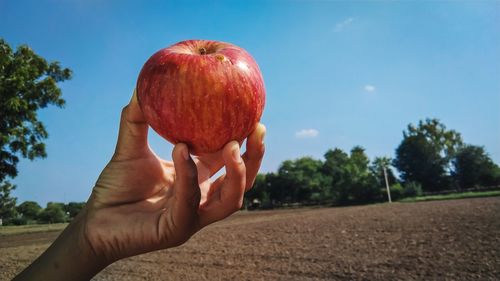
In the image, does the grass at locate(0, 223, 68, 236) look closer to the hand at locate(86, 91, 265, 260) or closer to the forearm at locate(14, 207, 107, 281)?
the forearm at locate(14, 207, 107, 281)

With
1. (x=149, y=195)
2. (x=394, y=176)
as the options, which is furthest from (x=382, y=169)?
(x=149, y=195)

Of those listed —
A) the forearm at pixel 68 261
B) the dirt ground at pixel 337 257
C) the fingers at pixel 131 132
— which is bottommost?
the dirt ground at pixel 337 257

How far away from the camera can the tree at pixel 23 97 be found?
17.1 meters

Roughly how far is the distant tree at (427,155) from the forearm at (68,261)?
71.2 m

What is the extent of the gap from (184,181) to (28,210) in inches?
1613

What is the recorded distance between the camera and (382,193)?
5450cm

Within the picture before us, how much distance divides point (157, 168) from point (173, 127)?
1.66 ft

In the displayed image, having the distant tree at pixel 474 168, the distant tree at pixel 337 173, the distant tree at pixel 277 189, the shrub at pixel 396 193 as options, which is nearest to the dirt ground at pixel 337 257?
the shrub at pixel 396 193

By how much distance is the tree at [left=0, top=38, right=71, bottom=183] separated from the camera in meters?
17.1

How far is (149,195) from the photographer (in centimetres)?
248

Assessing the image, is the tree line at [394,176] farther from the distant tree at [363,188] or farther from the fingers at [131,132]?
the fingers at [131,132]

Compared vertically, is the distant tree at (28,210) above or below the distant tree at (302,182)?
below

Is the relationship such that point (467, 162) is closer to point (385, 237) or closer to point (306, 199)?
point (306, 199)

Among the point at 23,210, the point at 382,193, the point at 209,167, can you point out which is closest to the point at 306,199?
the point at 382,193
